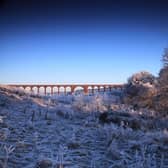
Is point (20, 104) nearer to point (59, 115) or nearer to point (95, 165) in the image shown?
point (59, 115)

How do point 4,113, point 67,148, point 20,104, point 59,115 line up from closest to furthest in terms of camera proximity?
point 67,148
point 4,113
point 59,115
point 20,104

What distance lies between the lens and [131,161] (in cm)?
698

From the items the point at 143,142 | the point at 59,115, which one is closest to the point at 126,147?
the point at 143,142

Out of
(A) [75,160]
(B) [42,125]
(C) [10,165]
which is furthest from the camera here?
(B) [42,125]

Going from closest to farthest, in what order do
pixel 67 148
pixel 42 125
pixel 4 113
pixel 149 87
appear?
pixel 67 148, pixel 42 125, pixel 4 113, pixel 149 87

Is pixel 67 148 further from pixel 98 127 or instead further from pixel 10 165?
pixel 98 127

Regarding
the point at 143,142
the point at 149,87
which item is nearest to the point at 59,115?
the point at 143,142

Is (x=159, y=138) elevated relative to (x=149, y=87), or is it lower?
lower

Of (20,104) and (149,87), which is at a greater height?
(149,87)

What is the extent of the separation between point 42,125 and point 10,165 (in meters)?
4.03

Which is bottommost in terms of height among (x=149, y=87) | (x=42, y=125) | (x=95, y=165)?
(x=95, y=165)

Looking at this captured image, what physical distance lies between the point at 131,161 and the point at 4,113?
19.8 feet

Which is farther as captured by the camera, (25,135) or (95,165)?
(25,135)

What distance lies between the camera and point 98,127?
424 inches
